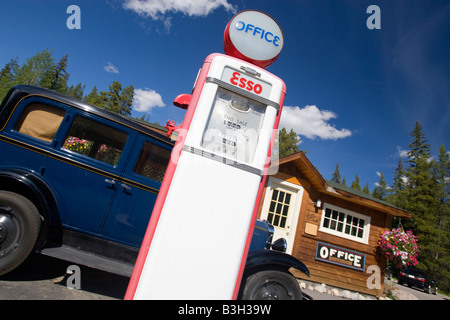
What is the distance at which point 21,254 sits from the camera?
7.49 feet

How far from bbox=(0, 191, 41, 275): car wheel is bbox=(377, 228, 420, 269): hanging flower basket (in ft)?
30.8

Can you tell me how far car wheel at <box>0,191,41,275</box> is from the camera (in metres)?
2.29

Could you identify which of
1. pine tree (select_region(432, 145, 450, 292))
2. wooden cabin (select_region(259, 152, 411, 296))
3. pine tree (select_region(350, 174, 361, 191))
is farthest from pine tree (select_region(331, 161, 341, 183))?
wooden cabin (select_region(259, 152, 411, 296))

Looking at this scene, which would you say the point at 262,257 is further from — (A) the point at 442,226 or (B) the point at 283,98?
(A) the point at 442,226

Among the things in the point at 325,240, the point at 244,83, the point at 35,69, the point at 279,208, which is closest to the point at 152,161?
the point at 244,83

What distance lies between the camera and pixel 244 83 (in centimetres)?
187

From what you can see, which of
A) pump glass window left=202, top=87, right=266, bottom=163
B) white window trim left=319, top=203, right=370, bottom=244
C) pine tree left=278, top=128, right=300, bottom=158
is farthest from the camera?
pine tree left=278, top=128, right=300, bottom=158

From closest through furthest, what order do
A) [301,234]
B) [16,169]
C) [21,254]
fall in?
[21,254], [16,169], [301,234]

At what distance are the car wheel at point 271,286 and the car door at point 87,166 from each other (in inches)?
75.1

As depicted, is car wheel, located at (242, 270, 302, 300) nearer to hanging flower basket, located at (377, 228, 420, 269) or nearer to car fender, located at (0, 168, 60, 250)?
car fender, located at (0, 168, 60, 250)

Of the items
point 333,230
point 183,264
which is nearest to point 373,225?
point 333,230

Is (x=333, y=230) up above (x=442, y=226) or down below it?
below

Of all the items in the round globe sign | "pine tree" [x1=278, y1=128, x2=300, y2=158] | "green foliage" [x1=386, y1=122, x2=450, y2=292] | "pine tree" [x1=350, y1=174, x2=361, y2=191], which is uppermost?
"pine tree" [x1=350, y1=174, x2=361, y2=191]
